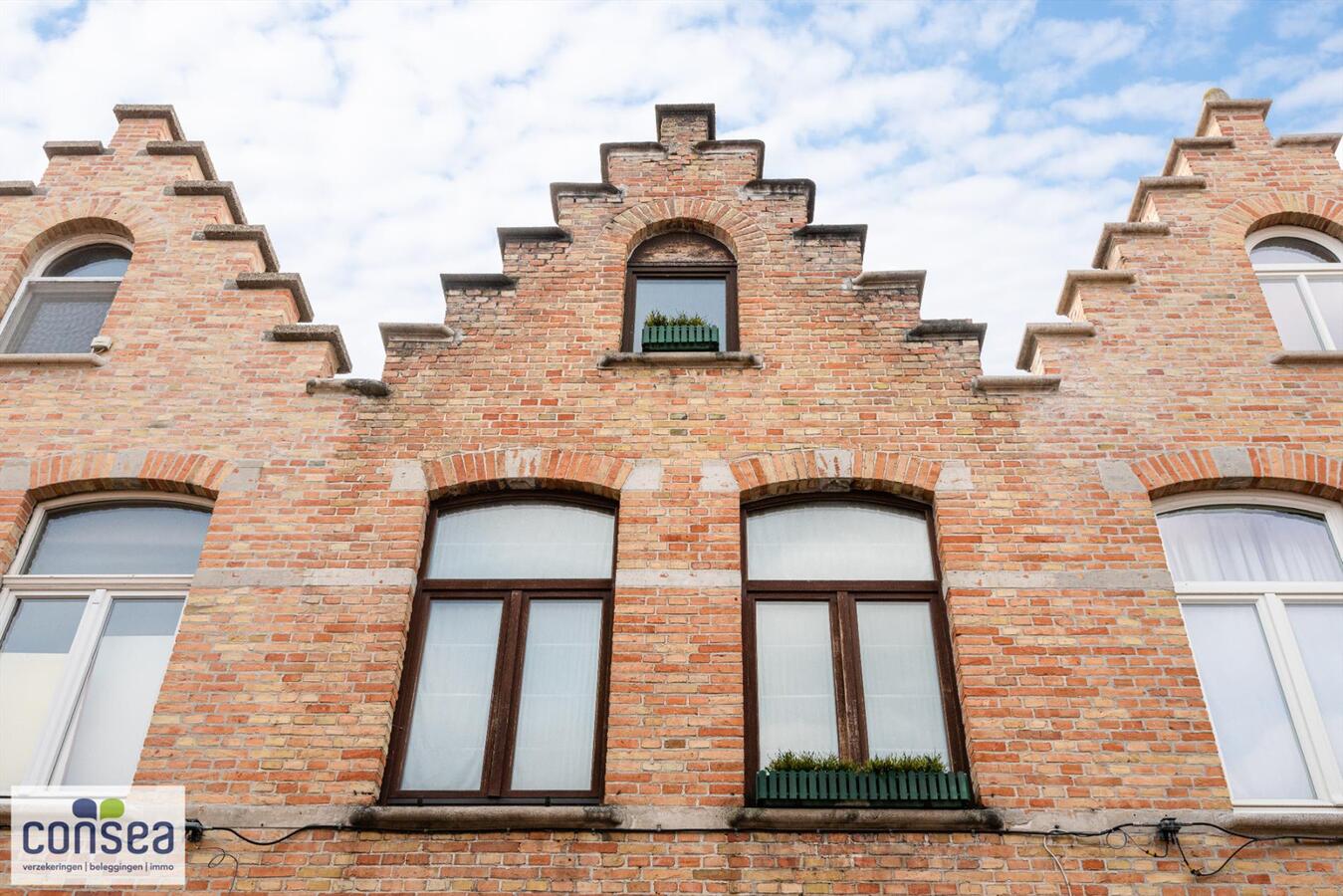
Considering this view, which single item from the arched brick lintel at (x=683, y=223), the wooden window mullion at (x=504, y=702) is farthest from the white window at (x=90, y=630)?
the arched brick lintel at (x=683, y=223)

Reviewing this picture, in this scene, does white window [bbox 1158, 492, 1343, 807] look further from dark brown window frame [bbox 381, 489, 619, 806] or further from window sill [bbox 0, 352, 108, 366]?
window sill [bbox 0, 352, 108, 366]

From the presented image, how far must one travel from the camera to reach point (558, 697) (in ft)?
24.8

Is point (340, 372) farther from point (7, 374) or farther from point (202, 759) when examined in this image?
point (202, 759)

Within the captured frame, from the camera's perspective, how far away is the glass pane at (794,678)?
7.32 metres

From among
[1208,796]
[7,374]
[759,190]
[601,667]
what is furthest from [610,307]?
[1208,796]

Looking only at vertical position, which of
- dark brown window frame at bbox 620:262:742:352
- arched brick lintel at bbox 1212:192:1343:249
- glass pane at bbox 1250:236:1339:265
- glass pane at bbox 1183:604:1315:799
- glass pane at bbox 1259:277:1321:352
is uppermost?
arched brick lintel at bbox 1212:192:1343:249

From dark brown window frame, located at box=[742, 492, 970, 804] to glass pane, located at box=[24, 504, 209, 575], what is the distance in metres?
4.27

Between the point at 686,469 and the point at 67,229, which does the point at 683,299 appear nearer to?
the point at 686,469

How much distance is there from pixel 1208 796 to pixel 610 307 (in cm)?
589

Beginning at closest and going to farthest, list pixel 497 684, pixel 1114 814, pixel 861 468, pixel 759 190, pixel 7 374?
pixel 1114 814, pixel 497 684, pixel 861 468, pixel 7 374, pixel 759 190

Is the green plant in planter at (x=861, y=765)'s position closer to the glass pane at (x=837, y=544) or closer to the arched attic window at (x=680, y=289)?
the glass pane at (x=837, y=544)

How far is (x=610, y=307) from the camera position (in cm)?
957

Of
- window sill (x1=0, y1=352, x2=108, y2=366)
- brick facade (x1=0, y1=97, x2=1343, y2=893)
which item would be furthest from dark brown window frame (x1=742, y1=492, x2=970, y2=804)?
window sill (x1=0, y1=352, x2=108, y2=366)

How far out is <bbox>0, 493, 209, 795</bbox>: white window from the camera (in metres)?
7.33
